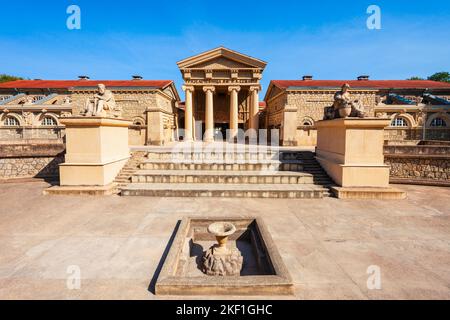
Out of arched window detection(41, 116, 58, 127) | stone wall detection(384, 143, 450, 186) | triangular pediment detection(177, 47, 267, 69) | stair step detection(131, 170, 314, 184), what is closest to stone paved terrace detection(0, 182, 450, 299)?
stair step detection(131, 170, 314, 184)

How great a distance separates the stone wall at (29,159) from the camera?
1030 centimetres

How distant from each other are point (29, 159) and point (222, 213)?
1068 centimetres

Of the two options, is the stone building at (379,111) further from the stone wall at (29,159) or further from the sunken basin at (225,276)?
the stone wall at (29,159)

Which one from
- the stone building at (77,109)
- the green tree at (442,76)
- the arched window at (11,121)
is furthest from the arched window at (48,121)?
the green tree at (442,76)

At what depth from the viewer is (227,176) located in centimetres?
888

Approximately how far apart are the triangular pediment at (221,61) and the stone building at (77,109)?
14.3 ft

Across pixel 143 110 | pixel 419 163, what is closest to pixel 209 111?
pixel 143 110

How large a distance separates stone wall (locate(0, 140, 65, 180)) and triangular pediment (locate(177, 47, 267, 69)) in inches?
607

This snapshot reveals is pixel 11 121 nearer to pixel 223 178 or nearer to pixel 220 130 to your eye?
pixel 220 130

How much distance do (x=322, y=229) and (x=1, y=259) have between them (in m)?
6.36

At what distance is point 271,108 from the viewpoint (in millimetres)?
27688

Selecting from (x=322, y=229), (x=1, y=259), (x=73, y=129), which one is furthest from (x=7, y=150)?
(x=322, y=229)
